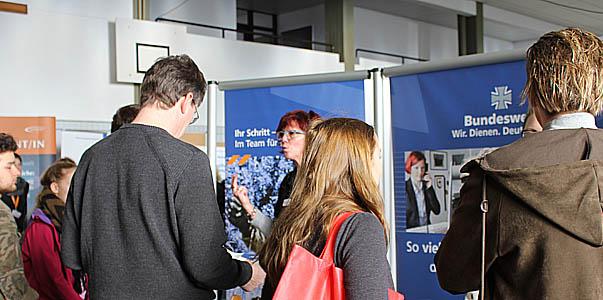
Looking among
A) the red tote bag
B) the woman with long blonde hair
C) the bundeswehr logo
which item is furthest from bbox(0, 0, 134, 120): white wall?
the red tote bag

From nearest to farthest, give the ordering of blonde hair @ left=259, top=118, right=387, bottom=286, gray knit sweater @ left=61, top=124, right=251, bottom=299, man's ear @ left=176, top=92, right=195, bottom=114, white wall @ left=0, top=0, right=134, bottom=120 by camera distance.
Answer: blonde hair @ left=259, top=118, right=387, bottom=286 < gray knit sweater @ left=61, top=124, right=251, bottom=299 < man's ear @ left=176, top=92, right=195, bottom=114 < white wall @ left=0, top=0, right=134, bottom=120

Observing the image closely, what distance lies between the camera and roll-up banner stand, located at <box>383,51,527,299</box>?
3035 mm

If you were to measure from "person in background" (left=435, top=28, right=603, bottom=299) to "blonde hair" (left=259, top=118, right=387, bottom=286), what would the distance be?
293mm

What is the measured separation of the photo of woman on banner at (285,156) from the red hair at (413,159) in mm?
470

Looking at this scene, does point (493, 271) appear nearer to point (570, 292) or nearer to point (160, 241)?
point (570, 292)

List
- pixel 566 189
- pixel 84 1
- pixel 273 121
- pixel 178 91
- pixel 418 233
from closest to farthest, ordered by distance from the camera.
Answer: pixel 566 189, pixel 178 91, pixel 418 233, pixel 273 121, pixel 84 1

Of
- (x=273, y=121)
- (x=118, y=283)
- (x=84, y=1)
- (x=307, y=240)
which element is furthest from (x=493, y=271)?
(x=84, y=1)

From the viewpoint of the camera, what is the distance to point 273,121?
3840 mm

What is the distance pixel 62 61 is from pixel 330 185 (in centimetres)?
460

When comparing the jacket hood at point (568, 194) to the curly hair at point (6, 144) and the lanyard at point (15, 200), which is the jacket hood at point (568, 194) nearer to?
the curly hair at point (6, 144)

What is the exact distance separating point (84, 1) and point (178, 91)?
169 inches

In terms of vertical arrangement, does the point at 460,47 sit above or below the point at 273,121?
above

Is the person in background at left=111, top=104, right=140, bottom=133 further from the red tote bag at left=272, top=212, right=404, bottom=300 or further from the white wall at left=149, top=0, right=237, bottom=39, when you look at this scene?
the white wall at left=149, top=0, right=237, bottom=39

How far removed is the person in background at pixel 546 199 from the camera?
4.98ft
